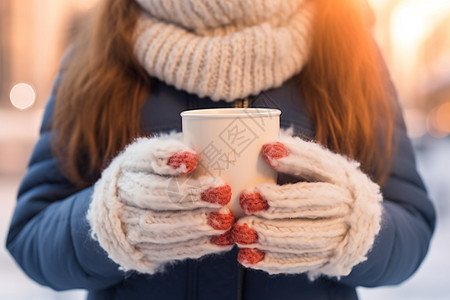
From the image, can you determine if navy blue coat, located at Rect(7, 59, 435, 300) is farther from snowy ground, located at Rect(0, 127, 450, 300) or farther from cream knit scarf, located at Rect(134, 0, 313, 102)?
snowy ground, located at Rect(0, 127, 450, 300)

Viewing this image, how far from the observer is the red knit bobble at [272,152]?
14.9 inches

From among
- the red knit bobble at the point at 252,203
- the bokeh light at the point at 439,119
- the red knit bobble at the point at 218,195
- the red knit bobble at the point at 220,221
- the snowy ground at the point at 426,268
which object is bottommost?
the snowy ground at the point at 426,268

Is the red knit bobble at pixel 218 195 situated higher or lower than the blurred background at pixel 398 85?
higher

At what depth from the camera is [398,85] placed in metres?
1.28

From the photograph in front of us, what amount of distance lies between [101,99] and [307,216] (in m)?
0.34

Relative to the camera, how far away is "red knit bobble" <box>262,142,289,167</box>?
38cm

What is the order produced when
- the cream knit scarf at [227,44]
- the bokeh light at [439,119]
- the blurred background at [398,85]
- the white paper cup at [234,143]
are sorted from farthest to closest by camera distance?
the bokeh light at [439,119]
the blurred background at [398,85]
the cream knit scarf at [227,44]
the white paper cup at [234,143]

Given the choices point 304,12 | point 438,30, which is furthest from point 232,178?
point 438,30

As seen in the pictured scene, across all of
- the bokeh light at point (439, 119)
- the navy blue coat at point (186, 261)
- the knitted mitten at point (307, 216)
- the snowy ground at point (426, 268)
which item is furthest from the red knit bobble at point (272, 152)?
the bokeh light at point (439, 119)

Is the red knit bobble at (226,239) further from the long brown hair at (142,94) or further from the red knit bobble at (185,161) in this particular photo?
the long brown hair at (142,94)

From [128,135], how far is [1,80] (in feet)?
3.81

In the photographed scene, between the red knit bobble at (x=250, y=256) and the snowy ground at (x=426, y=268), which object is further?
the snowy ground at (x=426, y=268)

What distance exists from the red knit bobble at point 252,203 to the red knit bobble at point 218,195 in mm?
16

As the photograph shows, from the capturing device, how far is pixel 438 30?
197 cm
